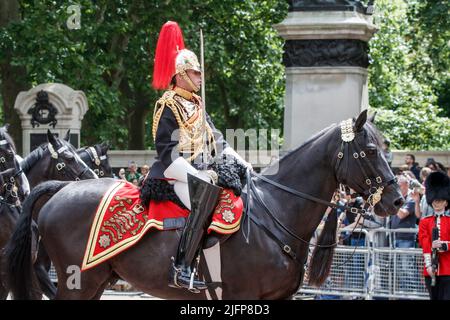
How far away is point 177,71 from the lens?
9.36 m

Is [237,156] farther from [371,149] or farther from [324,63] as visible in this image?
[324,63]

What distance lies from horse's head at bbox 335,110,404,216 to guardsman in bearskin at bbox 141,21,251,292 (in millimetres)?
875

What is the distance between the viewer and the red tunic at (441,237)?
44.3 ft

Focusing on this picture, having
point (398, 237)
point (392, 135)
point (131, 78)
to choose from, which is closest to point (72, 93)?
point (131, 78)

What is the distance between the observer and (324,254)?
9430mm

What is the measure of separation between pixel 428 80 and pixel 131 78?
46.0 ft

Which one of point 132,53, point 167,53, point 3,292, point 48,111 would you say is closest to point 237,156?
point 167,53

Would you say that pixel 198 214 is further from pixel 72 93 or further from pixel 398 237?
pixel 72 93

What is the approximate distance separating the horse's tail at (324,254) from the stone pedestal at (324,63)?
8777mm

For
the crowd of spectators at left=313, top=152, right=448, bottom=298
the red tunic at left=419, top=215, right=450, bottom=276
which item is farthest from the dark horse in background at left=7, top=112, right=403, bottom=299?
the crowd of spectators at left=313, top=152, right=448, bottom=298

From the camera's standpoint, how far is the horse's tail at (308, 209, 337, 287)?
30.9 feet

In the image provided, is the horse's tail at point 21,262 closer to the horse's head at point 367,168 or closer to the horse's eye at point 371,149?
the horse's head at point 367,168

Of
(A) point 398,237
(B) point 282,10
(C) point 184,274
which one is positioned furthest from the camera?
(B) point 282,10

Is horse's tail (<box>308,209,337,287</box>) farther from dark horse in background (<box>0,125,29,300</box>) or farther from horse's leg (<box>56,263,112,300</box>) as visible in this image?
dark horse in background (<box>0,125,29,300</box>)
